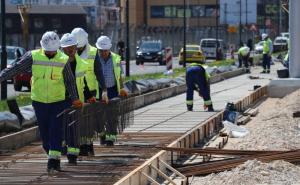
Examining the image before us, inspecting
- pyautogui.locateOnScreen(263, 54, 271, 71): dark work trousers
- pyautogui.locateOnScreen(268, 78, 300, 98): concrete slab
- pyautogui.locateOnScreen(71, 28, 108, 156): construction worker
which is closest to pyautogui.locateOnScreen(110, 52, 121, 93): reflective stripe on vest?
pyautogui.locateOnScreen(71, 28, 108, 156): construction worker

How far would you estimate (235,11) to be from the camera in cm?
10362

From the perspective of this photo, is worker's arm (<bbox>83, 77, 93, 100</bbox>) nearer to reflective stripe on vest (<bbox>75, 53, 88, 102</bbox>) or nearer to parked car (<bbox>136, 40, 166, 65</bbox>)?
reflective stripe on vest (<bbox>75, 53, 88, 102</bbox>)

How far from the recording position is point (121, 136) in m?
15.9

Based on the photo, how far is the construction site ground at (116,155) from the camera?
432 inches

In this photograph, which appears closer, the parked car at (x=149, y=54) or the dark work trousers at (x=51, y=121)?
the dark work trousers at (x=51, y=121)

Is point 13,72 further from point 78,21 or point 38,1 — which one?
point 38,1

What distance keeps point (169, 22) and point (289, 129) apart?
103 m

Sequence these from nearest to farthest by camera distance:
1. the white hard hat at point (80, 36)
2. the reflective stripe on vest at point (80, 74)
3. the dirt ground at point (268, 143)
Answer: the dirt ground at point (268, 143) < the reflective stripe on vest at point (80, 74) < the white hard hat at point (80, 36)

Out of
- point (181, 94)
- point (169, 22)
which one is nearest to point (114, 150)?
point (181, 94)

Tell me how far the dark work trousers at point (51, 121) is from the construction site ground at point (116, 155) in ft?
1.40

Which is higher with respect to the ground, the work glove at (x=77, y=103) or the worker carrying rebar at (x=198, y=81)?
the work glove at (x=77, y=103)

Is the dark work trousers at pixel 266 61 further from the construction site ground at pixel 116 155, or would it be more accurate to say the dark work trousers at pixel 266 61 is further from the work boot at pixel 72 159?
the work boot at pixel 72 159

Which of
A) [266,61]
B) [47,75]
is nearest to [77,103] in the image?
[47,75]

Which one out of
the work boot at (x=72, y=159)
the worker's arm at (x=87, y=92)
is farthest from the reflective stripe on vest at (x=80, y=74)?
the work boot at (x=72, y=159)
